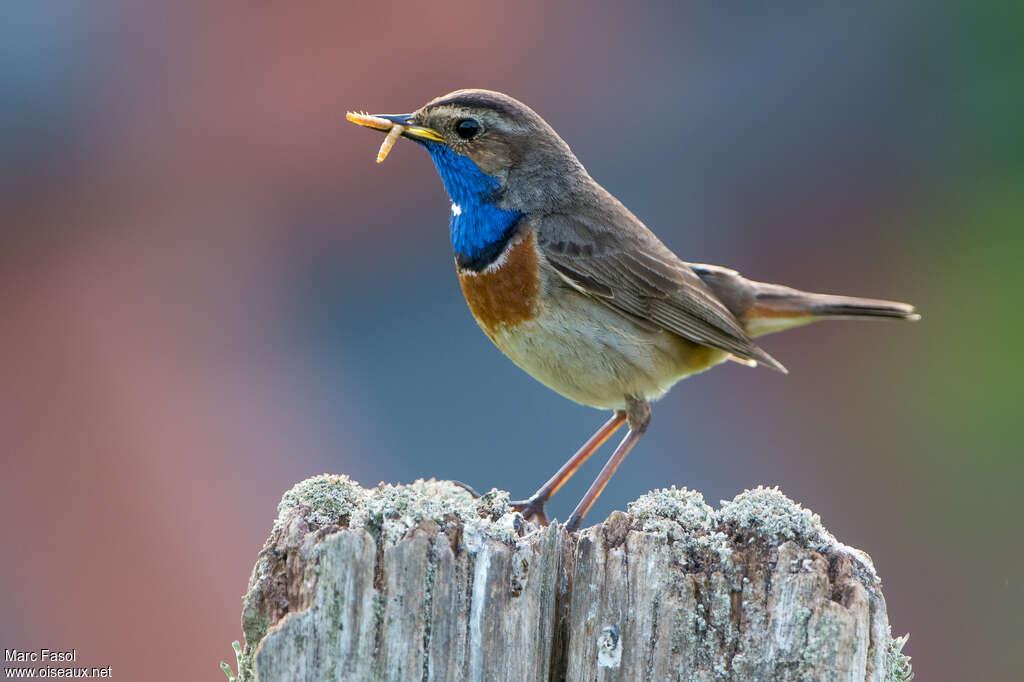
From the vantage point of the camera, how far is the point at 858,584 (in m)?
2.96

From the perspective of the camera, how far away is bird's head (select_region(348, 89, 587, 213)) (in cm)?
511

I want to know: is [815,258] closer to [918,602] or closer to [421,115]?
[918,602]

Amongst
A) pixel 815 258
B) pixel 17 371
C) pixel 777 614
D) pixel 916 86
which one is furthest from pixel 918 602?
pixel 17 371

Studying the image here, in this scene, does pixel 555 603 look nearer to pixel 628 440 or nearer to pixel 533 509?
pixel 533 509

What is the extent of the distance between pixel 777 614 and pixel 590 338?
2.26m

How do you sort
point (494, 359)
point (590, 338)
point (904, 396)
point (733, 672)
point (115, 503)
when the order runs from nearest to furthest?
point (733, 672) < point (590, 338) < point (115, 503) < point (494, 359) < point (904, 396)

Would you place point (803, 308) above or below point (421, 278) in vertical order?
below

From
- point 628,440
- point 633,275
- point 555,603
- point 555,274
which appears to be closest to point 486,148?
point 555,274

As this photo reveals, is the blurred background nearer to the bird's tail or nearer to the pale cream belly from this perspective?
the bird's tail

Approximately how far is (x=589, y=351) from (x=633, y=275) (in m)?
0.52

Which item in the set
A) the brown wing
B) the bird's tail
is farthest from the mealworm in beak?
the bird's tail

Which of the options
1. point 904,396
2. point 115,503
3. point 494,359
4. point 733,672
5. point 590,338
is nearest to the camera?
point 733,672

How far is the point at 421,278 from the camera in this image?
31.4ft

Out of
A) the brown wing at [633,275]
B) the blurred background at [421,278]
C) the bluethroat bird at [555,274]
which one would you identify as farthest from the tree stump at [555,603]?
the blurred background at [421,278]
